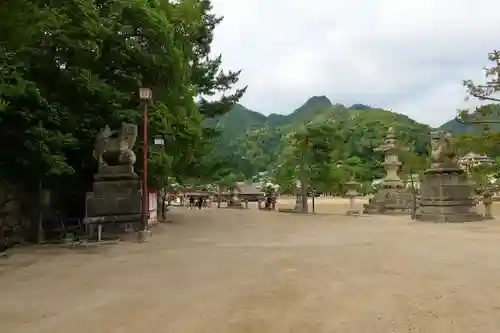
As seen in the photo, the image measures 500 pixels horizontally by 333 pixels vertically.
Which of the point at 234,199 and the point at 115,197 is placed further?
the point at 234,199

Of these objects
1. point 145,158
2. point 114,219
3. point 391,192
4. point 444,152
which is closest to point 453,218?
point 444,152

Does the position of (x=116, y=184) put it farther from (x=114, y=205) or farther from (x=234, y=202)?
(x=234, y=202)

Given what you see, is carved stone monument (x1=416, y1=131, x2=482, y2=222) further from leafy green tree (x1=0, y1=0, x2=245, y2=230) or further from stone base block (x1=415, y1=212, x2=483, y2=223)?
leafy green tree (x1=0, y1=0, x2=245, y2=230)

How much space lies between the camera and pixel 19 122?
13.3 metres

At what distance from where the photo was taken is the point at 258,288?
296 inches

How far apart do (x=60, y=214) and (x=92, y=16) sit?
269 inches

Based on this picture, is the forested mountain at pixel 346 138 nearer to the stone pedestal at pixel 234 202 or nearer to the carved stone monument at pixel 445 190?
the stone pedestal at pixel 234 202

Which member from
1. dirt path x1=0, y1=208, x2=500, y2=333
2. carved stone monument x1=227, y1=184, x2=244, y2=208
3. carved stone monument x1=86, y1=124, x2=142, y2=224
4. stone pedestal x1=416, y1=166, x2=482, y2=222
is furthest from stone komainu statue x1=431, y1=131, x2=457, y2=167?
carved stone monument x1=227, y1=184, x2=244, y2=208

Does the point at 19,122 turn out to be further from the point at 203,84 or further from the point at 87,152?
the point at 203,84

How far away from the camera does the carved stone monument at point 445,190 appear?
68.6 ft

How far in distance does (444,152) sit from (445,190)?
180 centimetres

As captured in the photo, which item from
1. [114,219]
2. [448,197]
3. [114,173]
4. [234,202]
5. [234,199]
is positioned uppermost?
[114,173]

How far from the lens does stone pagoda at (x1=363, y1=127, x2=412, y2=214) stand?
1172 inches

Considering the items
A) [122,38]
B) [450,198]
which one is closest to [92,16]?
[122,38]
